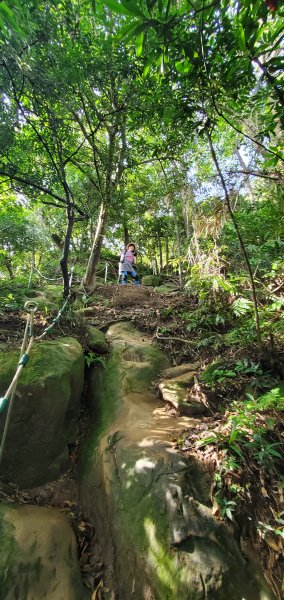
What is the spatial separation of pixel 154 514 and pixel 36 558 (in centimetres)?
116

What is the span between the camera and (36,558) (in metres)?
2.77

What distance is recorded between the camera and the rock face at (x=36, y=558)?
2.61 meters

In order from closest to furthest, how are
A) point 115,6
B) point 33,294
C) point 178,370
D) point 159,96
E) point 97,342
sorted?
point 115,6
point 159,96
point 178,370
point 97,342
point 33,294

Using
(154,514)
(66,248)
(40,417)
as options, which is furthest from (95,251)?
(154,514)

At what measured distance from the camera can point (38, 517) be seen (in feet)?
10.1

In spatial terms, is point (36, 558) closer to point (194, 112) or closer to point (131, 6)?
point (131, 6)

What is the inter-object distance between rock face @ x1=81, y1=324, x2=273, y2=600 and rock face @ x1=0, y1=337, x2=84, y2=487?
40 centimetres

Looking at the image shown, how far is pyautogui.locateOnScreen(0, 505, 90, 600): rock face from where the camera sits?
2607 mm

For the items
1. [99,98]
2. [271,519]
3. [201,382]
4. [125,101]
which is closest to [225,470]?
[271,519]

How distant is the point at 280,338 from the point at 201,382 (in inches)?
49.8

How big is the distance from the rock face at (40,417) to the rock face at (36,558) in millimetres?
477

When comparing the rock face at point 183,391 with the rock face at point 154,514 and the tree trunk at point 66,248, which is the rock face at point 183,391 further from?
the tree trunk at point 66,248

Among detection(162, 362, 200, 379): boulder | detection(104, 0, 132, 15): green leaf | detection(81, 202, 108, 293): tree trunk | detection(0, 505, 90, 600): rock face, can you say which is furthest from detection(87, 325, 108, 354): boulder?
detection(104, 0, 132, 15): green leaf

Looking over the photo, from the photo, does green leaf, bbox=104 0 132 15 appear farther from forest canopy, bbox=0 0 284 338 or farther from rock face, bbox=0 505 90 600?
rock face, bbox=0 505 90 600
